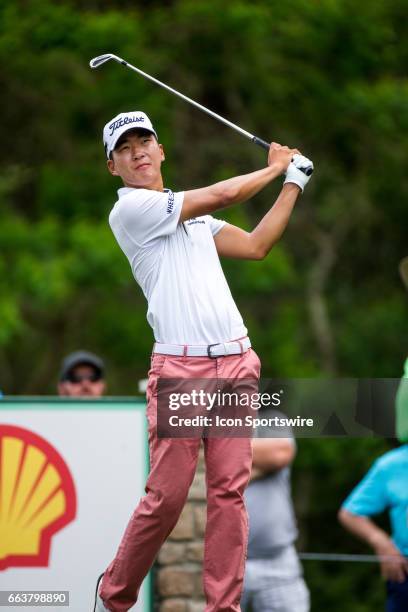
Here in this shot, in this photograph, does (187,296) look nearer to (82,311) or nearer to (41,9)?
(41,9)

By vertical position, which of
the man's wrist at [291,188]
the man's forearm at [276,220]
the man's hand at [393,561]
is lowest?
the man's hand at [393,561]

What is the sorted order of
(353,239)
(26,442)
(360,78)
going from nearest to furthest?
(26,442) < (360,78) < (353,239)

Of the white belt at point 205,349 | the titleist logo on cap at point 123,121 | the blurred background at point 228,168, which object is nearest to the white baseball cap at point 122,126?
the titleist logo on cap at point 123,121

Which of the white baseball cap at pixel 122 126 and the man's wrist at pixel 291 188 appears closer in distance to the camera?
the man's wrist at pixel 291 188

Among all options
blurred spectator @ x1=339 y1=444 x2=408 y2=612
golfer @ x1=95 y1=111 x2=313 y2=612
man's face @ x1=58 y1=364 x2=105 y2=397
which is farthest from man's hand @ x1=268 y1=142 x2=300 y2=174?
man's face @ x1=58 y1=364 x2=105 y2=397

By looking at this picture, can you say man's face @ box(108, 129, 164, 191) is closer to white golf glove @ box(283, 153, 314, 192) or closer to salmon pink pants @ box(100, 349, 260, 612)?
white golf glove @ box(283, 153, 314, 192)

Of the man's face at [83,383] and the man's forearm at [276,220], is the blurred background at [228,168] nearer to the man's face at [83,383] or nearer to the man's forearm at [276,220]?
the man's face at [83,383]

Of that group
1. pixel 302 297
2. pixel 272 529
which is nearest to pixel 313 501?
pixel 302 297

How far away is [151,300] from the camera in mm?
4598

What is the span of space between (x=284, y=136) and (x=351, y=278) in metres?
2.86

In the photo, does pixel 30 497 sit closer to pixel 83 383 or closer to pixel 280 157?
pixel 83 383

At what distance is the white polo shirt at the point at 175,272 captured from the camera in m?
4.54

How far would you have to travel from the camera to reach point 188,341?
4.56 m

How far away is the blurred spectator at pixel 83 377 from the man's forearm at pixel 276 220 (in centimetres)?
286
